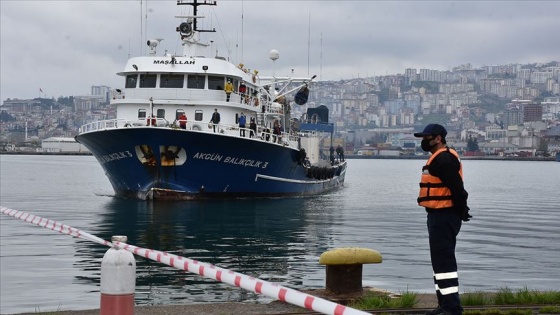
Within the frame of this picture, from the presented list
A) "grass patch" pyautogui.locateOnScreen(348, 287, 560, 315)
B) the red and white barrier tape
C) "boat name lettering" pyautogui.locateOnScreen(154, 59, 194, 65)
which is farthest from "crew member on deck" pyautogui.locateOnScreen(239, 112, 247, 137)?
the red and white barrier tape

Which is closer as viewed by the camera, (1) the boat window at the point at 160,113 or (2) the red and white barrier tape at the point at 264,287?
(2) the red and white barrier tape at the point at 264,287

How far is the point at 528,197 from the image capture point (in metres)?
49.1

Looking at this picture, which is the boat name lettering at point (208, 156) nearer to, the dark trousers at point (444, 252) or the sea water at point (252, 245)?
the sea water at point (252, 245)

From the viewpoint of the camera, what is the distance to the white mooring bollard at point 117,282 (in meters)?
7.83

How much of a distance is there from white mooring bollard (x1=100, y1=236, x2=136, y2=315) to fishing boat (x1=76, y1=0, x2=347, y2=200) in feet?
82.6

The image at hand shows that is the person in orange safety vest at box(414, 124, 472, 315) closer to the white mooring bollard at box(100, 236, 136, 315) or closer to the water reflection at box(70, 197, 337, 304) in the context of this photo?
the white mooring bollard at box(100, 236, 136, 315)

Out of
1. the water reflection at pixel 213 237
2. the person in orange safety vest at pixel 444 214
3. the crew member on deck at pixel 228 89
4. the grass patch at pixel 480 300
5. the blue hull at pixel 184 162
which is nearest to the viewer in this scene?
the person in orange safety vest at pixel 444 214

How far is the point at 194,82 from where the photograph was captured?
36.4 m

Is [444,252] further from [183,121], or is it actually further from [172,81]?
[172,81]

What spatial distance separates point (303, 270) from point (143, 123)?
19.2m

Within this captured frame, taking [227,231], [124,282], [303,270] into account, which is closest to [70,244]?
[227,231]

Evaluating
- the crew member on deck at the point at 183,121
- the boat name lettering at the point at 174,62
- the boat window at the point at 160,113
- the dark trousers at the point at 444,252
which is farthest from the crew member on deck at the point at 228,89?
the dark trousers at the point at 444,252

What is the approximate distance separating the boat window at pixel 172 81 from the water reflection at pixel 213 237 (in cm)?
434

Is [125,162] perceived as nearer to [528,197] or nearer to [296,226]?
[296,226]
